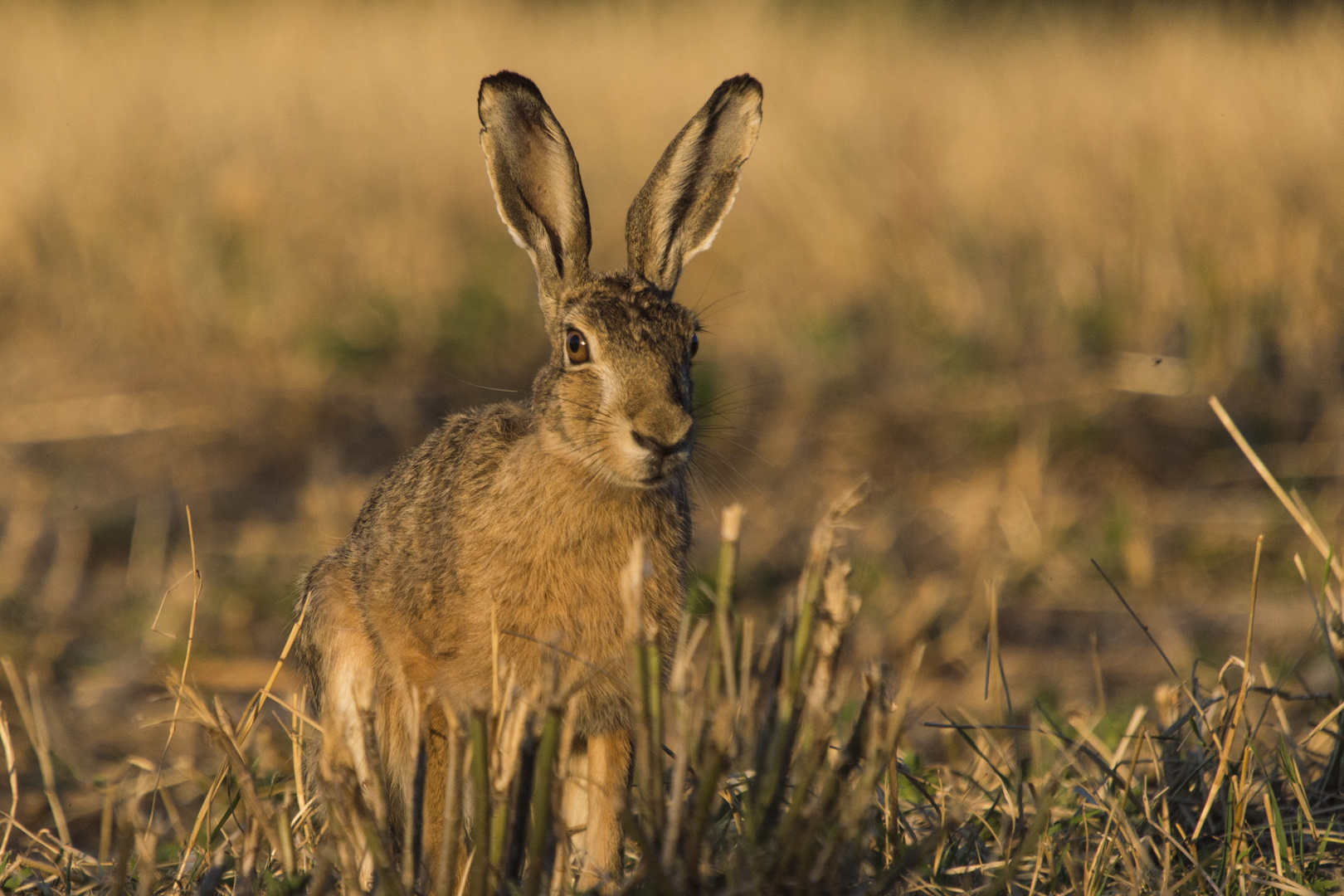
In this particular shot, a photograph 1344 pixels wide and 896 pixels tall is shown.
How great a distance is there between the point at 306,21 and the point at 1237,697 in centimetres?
1195

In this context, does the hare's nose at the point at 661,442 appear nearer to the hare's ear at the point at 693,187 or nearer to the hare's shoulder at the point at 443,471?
the hare's shoulder at the point at 443,471

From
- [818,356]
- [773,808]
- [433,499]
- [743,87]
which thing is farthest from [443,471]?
[818,356]

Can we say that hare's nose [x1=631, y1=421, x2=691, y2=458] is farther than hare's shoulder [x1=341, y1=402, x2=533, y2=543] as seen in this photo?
No

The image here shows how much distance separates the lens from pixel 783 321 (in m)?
7.82

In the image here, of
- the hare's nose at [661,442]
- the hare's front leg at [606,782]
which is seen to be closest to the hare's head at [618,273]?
the hare's nose at [661,442]

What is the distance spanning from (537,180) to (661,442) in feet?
3.05

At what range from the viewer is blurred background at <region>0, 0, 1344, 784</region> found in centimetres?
528

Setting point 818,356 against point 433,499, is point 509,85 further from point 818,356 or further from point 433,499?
point 818,356

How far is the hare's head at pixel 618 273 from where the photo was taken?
3.01m

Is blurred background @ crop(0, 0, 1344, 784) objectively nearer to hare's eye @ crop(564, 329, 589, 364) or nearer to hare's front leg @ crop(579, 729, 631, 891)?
hare's eye @ crop(564, 329, 589, 364)

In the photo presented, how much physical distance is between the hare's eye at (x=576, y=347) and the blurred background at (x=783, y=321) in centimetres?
53

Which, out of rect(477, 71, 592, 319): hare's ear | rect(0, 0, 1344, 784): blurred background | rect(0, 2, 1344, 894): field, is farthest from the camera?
rect(0, 0, 1344, 784): blurred background

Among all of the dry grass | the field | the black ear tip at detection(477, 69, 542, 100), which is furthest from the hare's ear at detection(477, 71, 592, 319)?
the dry grass

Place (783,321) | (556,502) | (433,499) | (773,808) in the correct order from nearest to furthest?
(773,808) → (556,502) → (433,499) → (783,321)
